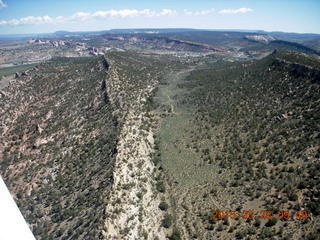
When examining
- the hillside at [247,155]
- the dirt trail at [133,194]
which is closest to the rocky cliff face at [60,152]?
the dirt trail at [133,194]

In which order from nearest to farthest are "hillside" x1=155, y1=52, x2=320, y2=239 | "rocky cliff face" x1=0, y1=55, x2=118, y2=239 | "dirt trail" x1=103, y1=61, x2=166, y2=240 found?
"dirt trail" x1=103, y1=61, x2=166, y2=240
"hillside" x1=155, y1=52, x2=320, y2=239
"rocky cliff face" x1=0, y1=55, x2=118, y2=239

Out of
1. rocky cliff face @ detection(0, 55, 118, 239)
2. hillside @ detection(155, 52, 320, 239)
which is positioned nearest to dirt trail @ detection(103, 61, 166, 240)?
rocky cliff face @ detection(0, 55, 118, 239)

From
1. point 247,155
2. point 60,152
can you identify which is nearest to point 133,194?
point 247,155

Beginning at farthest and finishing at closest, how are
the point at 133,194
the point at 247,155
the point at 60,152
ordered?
the point at 60,152 < the point at 247,155 < the point at 133,194

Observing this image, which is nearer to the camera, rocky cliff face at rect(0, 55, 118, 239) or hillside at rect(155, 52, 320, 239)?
hillside at rect(155, 52, 320, 239)

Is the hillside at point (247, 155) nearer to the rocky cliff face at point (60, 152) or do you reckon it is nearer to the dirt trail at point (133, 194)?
the dirt trail at point (133, 194)

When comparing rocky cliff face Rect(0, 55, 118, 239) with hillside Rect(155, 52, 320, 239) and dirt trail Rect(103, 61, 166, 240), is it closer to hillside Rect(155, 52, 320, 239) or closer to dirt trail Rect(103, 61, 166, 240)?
dirt trail Rect(103, 61, 166, 240)

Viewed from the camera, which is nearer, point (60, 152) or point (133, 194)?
point (133, 194)

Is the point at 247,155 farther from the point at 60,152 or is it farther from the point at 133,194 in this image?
the point at 60,152

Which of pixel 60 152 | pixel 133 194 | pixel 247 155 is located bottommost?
pixel 60 152

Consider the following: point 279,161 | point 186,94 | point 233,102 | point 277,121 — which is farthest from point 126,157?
point 186,94

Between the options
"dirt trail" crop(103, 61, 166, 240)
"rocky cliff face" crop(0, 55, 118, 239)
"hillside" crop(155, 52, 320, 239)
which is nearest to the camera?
"dirt trail" crop(103, 61, 166, 240)
